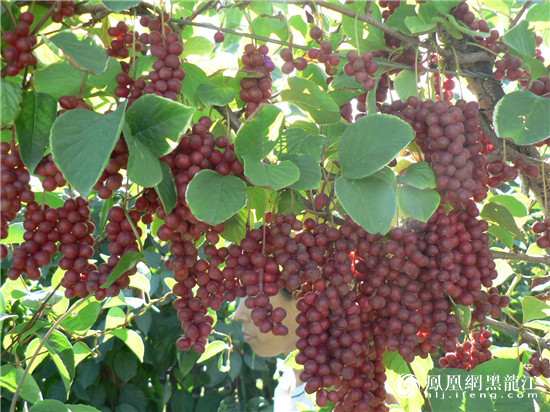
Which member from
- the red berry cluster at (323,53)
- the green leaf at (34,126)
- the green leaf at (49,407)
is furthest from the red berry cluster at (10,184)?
the red berry cluster at (323,53)

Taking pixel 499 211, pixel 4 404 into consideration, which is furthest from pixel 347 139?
pixel 4 404

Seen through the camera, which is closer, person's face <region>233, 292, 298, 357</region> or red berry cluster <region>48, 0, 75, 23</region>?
red berry cluster <region>48, 0, 75, 23</region>

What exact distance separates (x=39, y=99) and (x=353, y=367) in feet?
1.48

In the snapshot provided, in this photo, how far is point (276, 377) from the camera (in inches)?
94.6

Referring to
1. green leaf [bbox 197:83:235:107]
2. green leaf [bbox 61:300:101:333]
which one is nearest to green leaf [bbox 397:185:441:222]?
green leaf [bbox 197:83:235:107]

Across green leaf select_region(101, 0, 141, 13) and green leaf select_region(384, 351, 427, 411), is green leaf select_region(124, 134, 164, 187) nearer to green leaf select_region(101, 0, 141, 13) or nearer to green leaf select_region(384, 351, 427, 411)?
green leaf select_region(101, 0, 141, 13)

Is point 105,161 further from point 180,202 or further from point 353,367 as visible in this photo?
point 353,367

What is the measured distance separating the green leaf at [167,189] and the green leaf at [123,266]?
60 mm

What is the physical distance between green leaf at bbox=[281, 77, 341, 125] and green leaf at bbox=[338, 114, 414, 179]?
0.21ft

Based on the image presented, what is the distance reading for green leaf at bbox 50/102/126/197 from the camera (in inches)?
17.9

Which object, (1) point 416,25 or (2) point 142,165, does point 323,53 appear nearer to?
(1) point 416,25

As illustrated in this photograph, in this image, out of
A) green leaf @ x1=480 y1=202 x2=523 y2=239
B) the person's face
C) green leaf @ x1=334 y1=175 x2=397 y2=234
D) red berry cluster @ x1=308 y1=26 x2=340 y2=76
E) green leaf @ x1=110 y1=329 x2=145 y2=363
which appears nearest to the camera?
green leaf @ x1=334 y1=175 x2=397 y2=234

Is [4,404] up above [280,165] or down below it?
below

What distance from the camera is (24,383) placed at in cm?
86
